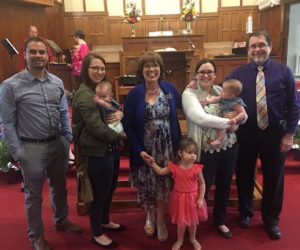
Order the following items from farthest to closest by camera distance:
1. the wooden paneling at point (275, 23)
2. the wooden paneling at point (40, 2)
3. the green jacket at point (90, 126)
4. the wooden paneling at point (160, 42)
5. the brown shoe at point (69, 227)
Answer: the wooden paneling at point (275, 23) < the wooden paneling at point (40, 2) < the wooden paneling at point (160, 42) < the brown shoe at point (69, 227) < the green jacket at point (90, 126)

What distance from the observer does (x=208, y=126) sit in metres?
2.08

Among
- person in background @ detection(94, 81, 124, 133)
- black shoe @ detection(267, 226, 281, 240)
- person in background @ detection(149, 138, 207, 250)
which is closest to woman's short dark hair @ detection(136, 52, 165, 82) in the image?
person in background @ detection(94, 81, 124, 133)

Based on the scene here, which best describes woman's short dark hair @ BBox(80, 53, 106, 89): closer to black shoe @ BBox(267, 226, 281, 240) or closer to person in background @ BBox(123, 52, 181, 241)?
person in background @ BBox(123, 52, 181, 241)

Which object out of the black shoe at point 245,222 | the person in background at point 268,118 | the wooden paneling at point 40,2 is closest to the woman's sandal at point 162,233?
the black shoe at point 245,222

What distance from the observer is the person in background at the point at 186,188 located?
85.0 inches

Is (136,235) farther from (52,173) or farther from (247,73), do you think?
(247,73)

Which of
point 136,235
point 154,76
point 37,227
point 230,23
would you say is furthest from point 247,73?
point 230,23

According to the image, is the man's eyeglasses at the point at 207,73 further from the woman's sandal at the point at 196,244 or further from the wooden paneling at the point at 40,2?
the wooden paneling at the point at 40,2

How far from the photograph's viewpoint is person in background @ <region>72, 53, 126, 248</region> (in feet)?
6.65

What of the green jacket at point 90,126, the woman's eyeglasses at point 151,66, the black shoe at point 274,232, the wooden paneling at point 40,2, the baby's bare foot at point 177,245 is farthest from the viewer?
the wooden paneling at point 40,2

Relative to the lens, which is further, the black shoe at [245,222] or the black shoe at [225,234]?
the black shoe at [245,222]

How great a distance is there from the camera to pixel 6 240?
2551mm

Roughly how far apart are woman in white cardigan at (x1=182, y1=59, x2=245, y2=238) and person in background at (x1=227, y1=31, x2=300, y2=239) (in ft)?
0.67

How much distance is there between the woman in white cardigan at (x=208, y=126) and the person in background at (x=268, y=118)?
203 millimetres
